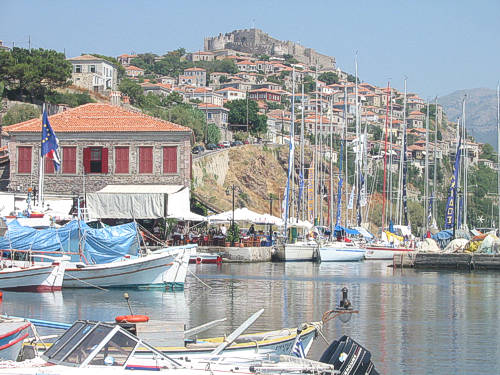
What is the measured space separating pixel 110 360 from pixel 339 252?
142 feet

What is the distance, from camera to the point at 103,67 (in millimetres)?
139000

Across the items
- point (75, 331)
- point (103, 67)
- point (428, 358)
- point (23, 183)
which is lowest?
point (428, 358)

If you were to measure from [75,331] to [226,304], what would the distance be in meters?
16.2

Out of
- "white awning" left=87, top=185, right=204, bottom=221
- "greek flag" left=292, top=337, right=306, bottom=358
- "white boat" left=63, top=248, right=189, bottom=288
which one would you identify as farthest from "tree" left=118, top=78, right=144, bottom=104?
"greek flag" left=292, top=337, right=306, bottom=358

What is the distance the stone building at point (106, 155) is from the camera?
54062 mm

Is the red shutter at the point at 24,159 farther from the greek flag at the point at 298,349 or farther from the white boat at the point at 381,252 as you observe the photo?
the greek flag at the point at 298,349

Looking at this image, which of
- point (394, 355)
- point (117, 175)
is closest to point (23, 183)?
point (117, 175)

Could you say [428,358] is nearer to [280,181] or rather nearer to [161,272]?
[161,272]

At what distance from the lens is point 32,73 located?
83562mm

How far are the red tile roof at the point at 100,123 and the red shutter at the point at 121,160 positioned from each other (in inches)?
52.8

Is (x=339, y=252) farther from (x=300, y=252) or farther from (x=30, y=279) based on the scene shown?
(x=30, y=279)

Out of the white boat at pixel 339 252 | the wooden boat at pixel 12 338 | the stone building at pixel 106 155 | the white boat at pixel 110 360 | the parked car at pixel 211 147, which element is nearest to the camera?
the white boat at pixel 110 360

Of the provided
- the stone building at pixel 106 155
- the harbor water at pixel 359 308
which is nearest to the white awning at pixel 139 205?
the stone building at pixel 106 155

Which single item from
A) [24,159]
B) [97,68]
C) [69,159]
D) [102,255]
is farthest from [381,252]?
[97,68]
